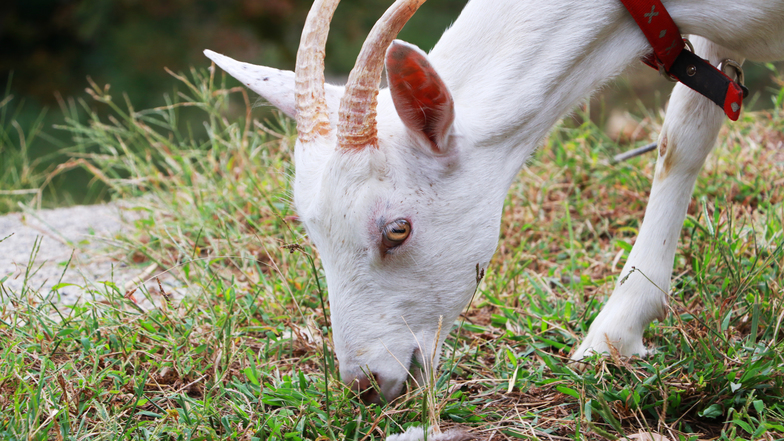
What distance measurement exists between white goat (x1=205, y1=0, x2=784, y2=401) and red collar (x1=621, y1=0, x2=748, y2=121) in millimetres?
46

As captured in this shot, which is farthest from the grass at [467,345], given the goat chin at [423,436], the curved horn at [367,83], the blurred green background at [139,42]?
the blurred green background at [139,42]

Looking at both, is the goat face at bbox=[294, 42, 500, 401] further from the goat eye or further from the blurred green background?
the blurred green background

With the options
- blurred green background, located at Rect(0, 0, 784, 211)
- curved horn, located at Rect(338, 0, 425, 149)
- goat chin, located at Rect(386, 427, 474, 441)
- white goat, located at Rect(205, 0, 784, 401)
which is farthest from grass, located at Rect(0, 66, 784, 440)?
blurred green background, located at Rect(0, 0, 784, 211)

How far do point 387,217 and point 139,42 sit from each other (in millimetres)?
8020

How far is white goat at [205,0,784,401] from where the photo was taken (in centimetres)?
179

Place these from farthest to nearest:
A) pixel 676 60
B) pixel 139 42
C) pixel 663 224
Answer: pixel 139 42, pixel 663 224, pixel 676 60

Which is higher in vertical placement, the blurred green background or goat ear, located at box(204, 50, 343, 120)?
goat ear, located at box(204, 50, 343, 120)

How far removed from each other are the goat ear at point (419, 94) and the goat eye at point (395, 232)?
235 millimetres

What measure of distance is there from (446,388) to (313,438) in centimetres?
44

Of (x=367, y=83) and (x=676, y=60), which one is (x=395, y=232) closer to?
(x=367, y=83)

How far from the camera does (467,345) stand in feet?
8.02

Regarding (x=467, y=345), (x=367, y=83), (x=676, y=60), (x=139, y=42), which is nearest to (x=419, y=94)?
(x=367, y=83)

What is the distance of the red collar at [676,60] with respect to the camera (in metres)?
1.86

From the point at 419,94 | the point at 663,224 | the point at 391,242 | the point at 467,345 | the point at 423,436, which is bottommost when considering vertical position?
the point at 467,345
